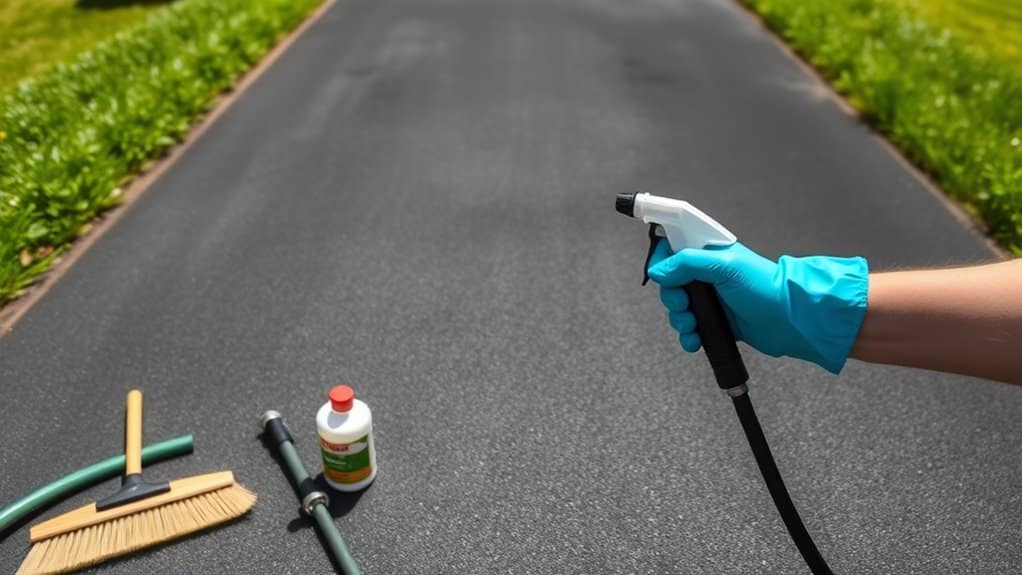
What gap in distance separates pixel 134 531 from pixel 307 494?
54 centimetres

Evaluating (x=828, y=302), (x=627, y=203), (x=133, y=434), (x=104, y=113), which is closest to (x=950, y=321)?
(x=828, y=302)

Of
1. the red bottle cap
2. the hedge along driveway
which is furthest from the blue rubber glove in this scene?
the hedge along driveway

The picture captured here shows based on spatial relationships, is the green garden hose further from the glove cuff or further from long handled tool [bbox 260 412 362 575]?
the glove cuff

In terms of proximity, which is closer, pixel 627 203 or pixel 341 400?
pixel 627 203

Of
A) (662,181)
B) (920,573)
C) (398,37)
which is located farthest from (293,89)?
(920,573)

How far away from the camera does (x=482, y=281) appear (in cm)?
399

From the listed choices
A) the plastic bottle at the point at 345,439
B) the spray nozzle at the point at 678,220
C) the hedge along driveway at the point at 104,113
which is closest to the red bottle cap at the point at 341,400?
the plastic bottle at the point at 345,439

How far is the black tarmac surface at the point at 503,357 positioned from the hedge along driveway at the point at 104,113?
26 centimetres

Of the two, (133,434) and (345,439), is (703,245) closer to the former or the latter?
(345,439)

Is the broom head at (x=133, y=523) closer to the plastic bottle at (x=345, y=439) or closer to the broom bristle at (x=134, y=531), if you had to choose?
the broom bristle at (x=134, y=531)

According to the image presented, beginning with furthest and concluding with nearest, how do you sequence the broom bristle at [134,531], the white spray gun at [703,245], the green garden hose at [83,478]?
the green garden hose at [83,478] < the broom bristle at [134,531] < the white spray gun at [703,245]

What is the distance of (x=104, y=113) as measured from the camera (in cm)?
527

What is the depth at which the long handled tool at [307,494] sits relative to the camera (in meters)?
2.46

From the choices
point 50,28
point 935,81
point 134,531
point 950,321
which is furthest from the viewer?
point 50,28
